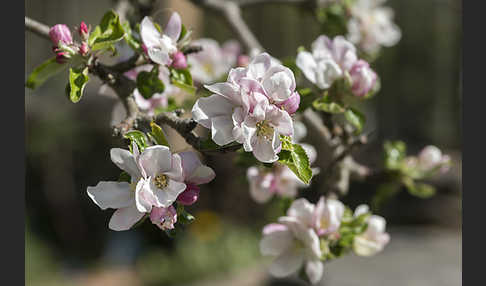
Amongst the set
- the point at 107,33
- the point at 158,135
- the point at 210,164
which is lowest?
the point at 210,164

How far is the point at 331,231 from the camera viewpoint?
935mm

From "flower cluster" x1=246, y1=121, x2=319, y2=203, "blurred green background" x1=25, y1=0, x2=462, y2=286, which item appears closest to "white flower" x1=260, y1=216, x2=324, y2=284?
"flower cluster" x1=246, y1=121, x2=319, y2=203

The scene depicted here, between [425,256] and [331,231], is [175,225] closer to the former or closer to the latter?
[331,231]

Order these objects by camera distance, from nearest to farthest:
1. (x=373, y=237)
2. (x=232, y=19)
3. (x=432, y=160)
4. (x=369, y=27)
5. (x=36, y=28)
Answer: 1. (x=36, y=28)
2. (x=373, y=237)
3. (x=432, y=160)
4. (x=232, y=19)
5. (x=369, y=27)

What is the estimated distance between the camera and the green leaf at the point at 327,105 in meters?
0.88

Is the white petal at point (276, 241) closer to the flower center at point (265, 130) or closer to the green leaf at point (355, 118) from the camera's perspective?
the green leaf at point (355, 118)

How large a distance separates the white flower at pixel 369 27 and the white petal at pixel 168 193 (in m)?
0.92

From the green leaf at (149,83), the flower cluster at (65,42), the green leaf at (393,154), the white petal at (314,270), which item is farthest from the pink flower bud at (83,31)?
the green leaf at (393,154)

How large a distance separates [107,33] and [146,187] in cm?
30

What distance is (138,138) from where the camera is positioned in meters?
0.69

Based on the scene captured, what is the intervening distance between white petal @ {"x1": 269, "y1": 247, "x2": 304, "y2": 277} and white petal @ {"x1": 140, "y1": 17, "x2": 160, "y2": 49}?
432 mm

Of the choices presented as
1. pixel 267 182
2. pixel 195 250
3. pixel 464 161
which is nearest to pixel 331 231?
pixel 267 182

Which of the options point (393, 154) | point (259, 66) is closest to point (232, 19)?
point (393, 154)

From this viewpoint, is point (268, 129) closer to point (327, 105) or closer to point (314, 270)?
point (327, 105)
